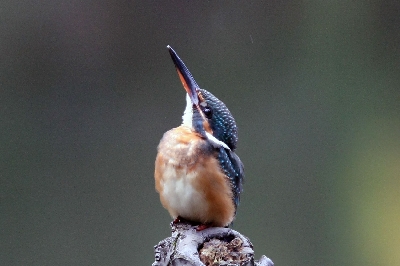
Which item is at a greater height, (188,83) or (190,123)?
(188,83)

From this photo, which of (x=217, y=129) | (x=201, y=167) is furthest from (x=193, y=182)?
(x=217, y=129)

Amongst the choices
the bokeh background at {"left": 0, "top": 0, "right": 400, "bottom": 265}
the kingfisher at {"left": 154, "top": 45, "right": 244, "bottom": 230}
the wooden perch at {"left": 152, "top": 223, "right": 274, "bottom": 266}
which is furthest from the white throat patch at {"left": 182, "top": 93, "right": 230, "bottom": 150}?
the bokeh background at {"left": 0, "top": 0, "right": 400, "bottom": 265}

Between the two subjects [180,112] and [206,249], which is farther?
[180,112]

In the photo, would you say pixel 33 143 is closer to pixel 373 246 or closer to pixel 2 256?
pixel 2 256

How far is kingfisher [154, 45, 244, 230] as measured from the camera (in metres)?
1.33

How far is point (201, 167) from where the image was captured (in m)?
1.34

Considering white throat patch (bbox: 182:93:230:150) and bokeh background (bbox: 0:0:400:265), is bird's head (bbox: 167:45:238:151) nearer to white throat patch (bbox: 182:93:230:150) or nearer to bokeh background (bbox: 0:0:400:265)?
white throat patch (bbox: 182:93:230:150)

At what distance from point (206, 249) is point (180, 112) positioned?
39.0 inches

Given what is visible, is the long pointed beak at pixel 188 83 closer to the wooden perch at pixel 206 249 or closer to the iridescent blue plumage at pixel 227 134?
the iridescent blue plumage at pixel 227 134

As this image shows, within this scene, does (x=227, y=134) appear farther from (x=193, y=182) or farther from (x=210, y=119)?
(x=193, y=182)

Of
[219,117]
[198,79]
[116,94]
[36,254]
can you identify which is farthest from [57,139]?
[219,117]

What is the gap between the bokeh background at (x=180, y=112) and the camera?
2.13 meters

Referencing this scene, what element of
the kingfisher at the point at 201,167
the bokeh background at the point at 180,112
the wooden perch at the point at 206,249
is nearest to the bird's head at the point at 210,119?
the kingfisher at the point at 201,167

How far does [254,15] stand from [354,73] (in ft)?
1.80
